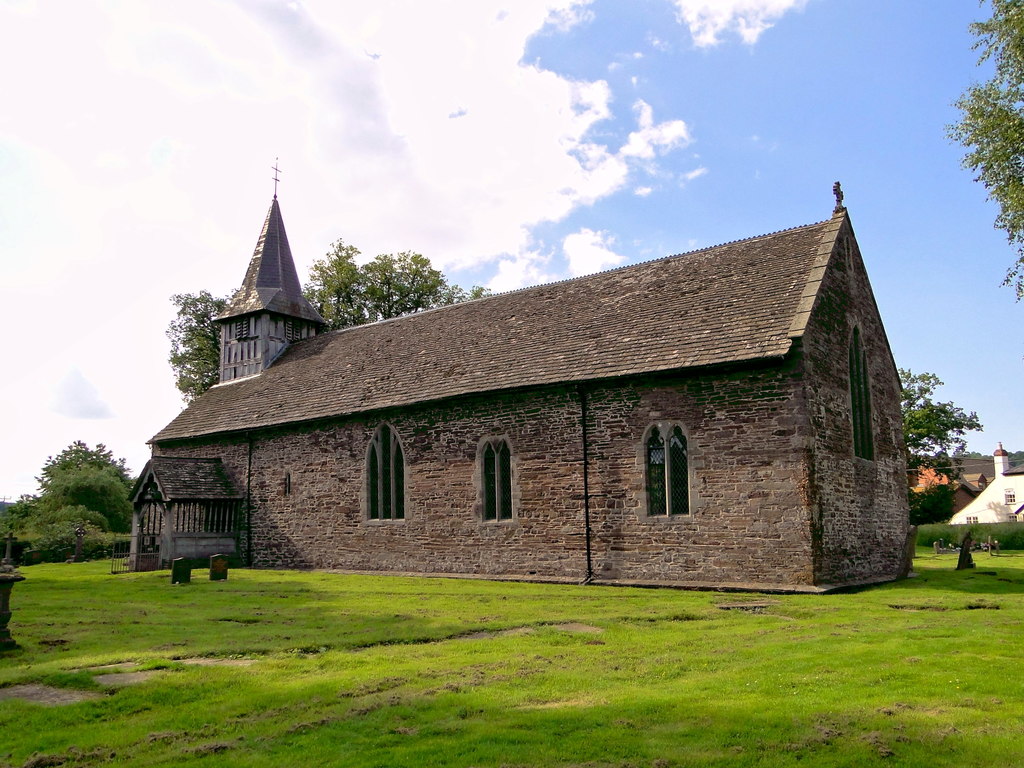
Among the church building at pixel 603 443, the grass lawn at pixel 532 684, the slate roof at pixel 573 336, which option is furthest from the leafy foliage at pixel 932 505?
the grass lawn at pixel 532 684

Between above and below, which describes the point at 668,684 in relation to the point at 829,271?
below

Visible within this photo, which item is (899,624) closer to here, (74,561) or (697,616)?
(697,616)

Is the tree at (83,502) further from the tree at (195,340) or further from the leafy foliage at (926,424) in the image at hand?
the leafy foliage at (926,424)

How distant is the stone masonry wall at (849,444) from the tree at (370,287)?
3074cm

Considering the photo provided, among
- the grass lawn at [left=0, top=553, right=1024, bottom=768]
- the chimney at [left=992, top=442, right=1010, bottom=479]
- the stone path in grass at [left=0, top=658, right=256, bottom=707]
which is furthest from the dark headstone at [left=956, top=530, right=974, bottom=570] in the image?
the chimney at [left=992, top=442, right=1010, bottom=479]

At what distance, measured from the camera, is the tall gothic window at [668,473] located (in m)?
18.9

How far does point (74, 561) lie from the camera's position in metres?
36.1

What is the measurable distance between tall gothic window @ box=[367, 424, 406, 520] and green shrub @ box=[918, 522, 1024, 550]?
3170cm

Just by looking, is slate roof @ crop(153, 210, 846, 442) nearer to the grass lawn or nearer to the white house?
the grass lawn

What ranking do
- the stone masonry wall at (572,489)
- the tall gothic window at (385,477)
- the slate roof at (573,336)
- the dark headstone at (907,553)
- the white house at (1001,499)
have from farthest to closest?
1. the white house at (1001,499)
2. the tall gothic window at (385,477)
3. the dark headstone at (907,553)
4. the slate roof at (573,336)
5. the stone masonry wall at (572,489)

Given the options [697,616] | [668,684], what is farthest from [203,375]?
[668,684]

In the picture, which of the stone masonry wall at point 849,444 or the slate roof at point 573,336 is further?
the slate roof at point 573,336

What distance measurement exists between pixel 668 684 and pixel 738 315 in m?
12.8

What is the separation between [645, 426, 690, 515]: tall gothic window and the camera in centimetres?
1892
